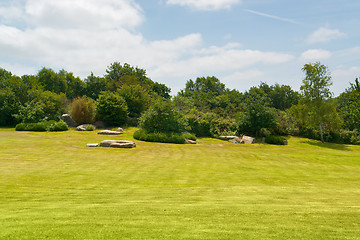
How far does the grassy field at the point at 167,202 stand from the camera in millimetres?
4121

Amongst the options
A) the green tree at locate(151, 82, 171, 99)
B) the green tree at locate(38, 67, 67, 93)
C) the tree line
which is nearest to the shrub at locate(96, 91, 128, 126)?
the tree line

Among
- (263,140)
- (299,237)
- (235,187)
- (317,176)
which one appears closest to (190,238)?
(299,237)

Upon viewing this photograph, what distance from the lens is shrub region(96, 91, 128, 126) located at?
124ft

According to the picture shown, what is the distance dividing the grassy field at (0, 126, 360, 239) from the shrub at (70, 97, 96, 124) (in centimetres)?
2601

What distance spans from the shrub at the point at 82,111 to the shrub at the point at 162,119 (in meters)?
13.5

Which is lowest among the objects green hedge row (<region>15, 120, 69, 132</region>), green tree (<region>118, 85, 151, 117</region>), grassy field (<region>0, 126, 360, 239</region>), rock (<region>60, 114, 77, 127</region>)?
grassy field (<region>0, 126, 360, 239</region>)

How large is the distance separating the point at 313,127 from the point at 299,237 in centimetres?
3749

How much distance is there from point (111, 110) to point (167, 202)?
33.3 metres

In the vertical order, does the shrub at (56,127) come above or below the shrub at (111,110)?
below

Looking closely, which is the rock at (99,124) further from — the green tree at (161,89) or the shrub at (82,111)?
the green tree at (161,89)

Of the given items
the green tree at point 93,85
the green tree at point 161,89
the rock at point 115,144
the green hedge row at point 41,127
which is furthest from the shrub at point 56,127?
the green tree at point 161,89

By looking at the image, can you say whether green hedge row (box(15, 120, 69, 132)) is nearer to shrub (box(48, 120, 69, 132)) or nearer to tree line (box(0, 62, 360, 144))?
shrub (box(48, 120, 69, 132))

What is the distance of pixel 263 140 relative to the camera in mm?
33656

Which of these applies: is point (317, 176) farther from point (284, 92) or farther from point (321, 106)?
point (284, 92)
